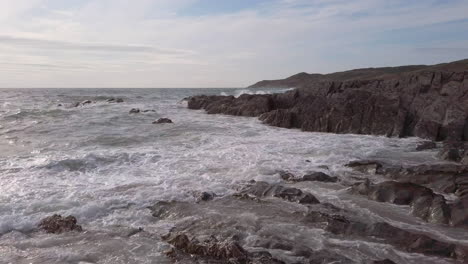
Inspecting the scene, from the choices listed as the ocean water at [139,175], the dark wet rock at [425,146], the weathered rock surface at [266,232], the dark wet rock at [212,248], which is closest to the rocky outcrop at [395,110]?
the ocean water at [139,175]

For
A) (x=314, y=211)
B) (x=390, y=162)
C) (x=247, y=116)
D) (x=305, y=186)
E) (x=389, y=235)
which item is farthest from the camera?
(x=247, y=116)

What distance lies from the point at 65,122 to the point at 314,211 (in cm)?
2057

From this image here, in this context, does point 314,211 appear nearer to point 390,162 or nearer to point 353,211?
point 353,211

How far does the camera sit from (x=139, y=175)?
10797 millimetres

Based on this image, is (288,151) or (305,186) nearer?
(305,186)

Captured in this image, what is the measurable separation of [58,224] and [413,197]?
6950 millimetres

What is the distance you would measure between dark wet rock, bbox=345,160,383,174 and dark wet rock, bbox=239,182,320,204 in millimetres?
3138

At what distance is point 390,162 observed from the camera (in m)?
12.2

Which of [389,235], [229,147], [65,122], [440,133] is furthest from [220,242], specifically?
[65,122]

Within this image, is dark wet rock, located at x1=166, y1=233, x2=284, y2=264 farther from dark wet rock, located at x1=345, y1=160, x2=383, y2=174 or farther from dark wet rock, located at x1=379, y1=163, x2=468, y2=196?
dark wet rock, located at x1=345, y1=160, x2=383, y2=174

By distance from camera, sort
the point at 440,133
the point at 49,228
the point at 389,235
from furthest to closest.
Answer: the point at 440,133 < the point at 49,228 < the point at 389,235

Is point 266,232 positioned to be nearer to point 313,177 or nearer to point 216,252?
point 216,252

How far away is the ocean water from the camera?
633 cm

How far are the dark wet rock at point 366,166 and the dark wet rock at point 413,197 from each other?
1.87m
